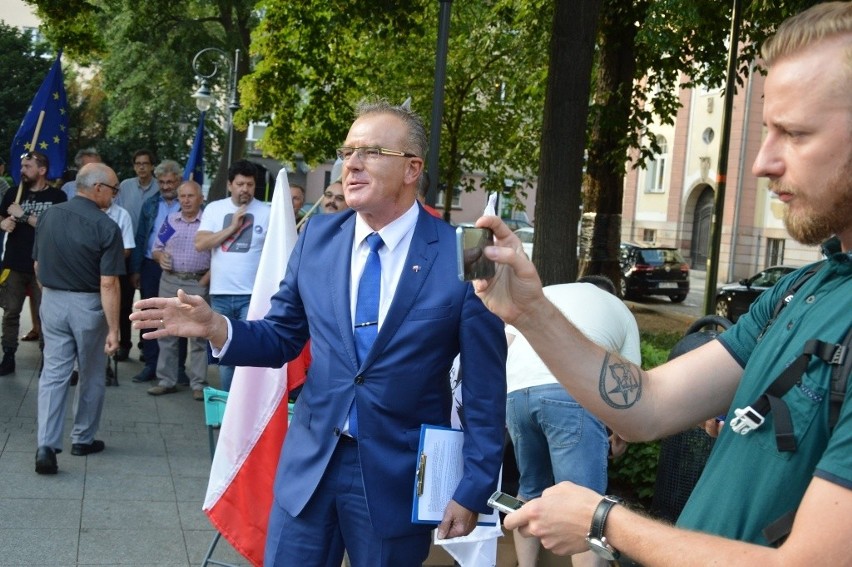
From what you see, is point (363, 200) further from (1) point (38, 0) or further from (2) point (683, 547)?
(1) point (38, 0)

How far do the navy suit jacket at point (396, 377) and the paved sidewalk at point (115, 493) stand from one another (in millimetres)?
2443

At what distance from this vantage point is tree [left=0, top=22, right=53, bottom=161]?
39.7 metres

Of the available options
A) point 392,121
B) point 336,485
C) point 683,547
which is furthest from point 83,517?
point 683,547

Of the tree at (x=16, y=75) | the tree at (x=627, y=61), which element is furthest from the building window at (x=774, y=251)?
the tree at (x=16, y=75)

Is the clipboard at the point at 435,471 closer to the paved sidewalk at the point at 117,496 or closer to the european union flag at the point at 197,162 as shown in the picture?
the paved sidewalk at the point at 117,496

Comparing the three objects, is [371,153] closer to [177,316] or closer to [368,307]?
[368,307]

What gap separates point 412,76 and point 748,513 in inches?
848

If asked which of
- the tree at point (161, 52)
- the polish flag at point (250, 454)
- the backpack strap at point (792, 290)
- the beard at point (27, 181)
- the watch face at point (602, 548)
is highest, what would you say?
the tree at point (161, 52)

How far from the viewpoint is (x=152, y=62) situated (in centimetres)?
2930

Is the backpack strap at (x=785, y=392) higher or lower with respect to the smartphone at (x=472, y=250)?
lower

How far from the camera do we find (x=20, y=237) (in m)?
10.1

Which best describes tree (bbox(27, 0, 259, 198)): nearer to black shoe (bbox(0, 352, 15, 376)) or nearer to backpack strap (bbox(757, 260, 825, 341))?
black shoe (bbox(0, 352, 15, 376))

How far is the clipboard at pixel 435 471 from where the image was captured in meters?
3.39

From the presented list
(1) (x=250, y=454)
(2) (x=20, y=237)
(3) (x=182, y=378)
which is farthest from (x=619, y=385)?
(2) (x=20, y=237)
